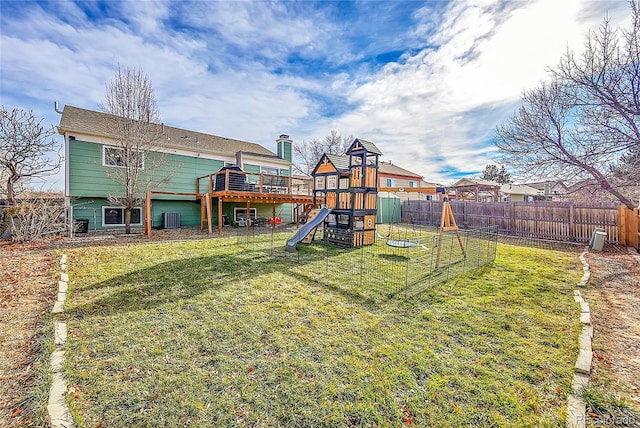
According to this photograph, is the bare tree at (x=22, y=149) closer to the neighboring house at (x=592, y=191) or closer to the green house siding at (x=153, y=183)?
the green house siding at (x=153, y=183)

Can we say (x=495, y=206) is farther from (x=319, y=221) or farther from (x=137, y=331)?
(x=137, y=331)

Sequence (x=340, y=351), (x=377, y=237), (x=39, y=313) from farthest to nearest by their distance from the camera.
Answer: (x=377, y=237) → (x=39, y=313) → (x=340, y=351)

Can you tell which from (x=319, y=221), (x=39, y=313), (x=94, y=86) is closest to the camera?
(x=39, y=313)

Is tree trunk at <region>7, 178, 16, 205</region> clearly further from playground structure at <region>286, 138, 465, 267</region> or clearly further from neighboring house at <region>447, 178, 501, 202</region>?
neighboring house at <region>447, 178, 501, 202</region>

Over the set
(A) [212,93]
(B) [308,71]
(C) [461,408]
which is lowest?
(C) [461,408]

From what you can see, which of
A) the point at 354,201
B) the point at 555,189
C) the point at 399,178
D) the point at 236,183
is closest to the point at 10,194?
the point at 236,183

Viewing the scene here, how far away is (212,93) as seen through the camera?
11641mm

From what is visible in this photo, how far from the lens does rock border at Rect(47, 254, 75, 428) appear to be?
6.86ft

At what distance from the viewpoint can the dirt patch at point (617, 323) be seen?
8.96 feet

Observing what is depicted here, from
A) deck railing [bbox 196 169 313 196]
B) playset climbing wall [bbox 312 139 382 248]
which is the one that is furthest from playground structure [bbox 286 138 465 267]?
deck railing [bbox 196 169 313 196]

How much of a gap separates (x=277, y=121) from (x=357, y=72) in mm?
8607

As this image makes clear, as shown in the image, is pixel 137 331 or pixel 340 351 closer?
pixel 340 351

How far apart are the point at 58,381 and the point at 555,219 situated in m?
16.2

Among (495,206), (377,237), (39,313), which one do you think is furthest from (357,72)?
(39,313)
